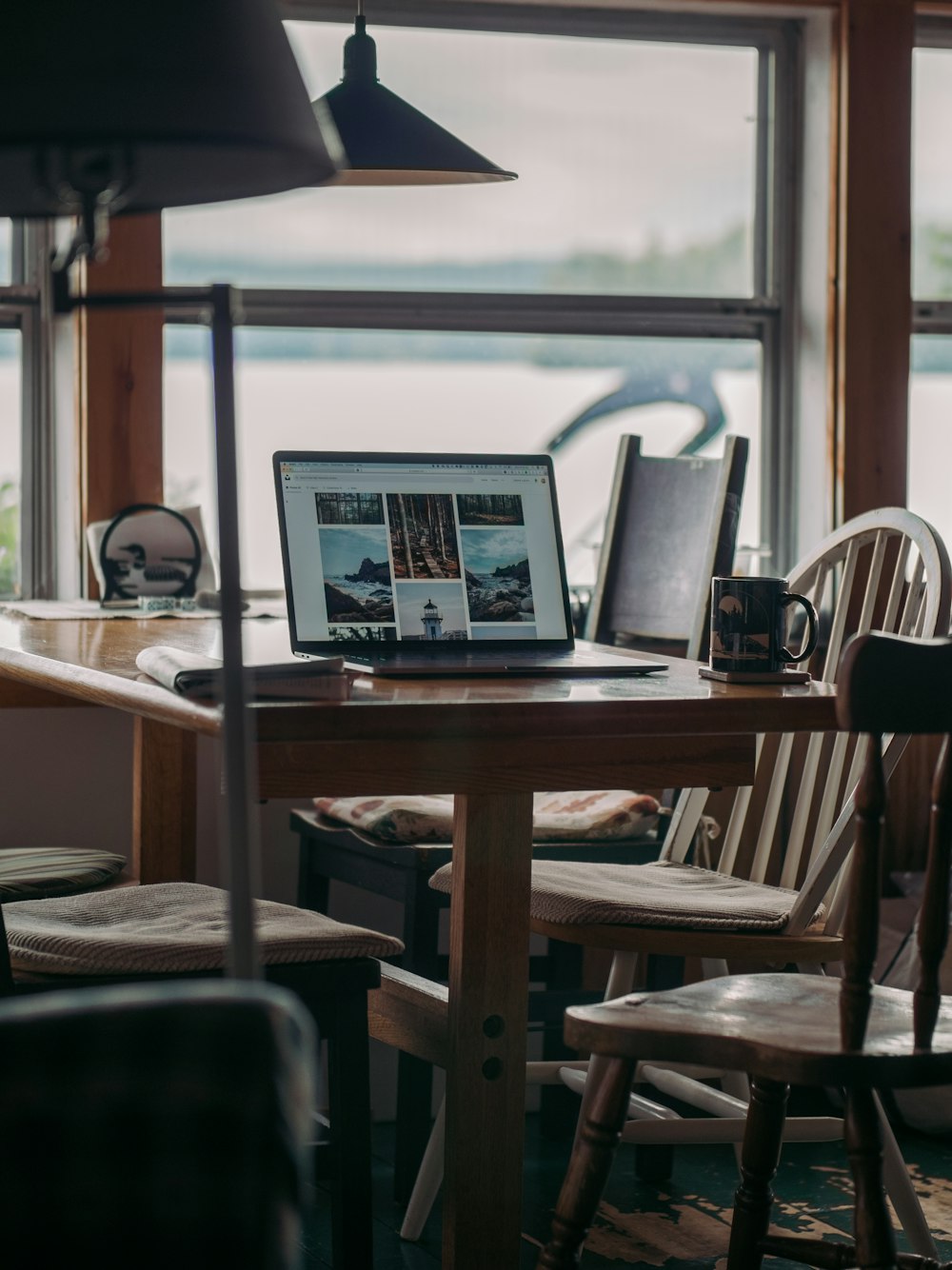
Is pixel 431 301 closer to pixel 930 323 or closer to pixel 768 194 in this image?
pixel 768 194

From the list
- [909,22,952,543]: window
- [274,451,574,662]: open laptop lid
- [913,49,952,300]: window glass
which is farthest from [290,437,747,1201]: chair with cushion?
[913,49,952,300]: window glass

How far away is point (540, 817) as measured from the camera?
2580 mm

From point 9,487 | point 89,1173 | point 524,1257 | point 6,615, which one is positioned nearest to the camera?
point 89,1173

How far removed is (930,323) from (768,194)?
461 mm

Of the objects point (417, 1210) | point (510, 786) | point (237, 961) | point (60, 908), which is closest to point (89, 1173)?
point (237, 961)

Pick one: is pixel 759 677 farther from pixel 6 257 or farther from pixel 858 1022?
pixel 6 257

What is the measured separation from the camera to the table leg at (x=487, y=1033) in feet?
5.57

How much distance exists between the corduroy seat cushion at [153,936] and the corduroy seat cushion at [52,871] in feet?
0.97

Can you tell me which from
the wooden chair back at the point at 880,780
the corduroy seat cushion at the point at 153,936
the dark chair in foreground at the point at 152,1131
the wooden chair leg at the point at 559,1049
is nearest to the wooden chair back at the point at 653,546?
the wooden chair leg at the point at 559,1049

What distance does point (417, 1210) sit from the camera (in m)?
→ 2.27

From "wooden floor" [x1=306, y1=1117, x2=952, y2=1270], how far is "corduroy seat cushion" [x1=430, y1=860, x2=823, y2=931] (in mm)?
454

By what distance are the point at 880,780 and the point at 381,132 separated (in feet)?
4.67

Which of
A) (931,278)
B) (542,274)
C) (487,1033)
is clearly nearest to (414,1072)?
(487,1033)

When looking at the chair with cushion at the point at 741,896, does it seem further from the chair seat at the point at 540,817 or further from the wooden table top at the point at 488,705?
the wooden table top at the point at 488,705
